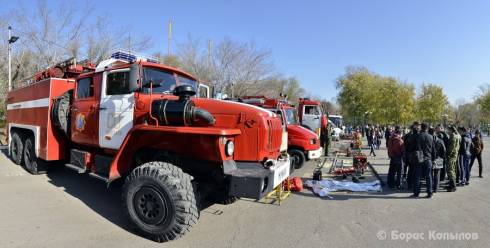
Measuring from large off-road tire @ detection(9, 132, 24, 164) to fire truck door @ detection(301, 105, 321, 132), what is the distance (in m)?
11.2

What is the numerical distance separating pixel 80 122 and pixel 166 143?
244cm

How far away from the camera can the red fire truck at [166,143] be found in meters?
4.37

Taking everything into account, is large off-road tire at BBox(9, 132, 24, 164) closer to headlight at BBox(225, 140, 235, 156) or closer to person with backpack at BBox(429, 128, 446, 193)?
headlight at BBox(225, 140, 235, 156)

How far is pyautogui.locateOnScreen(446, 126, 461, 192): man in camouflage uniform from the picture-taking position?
26.4 feet

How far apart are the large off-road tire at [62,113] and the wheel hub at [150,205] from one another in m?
3.23

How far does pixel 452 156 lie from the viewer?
26.9 feet

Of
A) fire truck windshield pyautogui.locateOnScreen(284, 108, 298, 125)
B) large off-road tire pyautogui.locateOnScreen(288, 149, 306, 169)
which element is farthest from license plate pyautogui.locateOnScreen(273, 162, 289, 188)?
fire truck windshield pyautogui.locateOnScreen(284, 108, 298, 125)

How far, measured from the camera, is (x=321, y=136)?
1584 cm

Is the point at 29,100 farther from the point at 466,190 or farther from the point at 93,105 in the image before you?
the point at 466,190

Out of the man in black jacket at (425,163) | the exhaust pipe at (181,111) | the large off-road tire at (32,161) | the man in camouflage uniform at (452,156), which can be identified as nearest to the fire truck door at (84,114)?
the exhaust pipe at (181,111)

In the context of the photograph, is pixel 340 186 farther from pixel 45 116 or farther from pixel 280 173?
pixel 45 116

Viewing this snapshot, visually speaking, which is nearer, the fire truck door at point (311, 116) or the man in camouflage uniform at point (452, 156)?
the man in camouflage uniform at point (452, 156)

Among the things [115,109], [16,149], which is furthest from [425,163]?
[16,149]

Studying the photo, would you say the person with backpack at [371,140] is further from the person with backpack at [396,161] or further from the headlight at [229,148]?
the headlight at [229,148]
